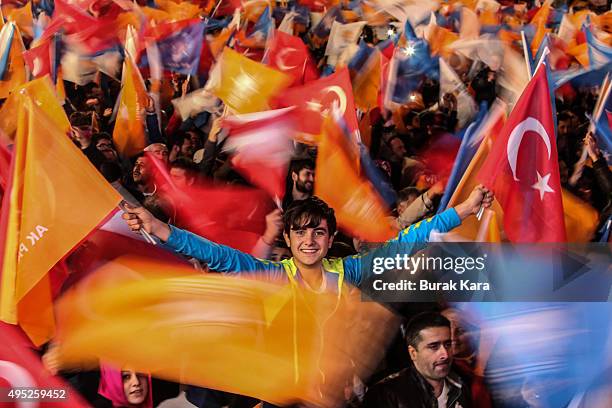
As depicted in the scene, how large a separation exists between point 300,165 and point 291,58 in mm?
1882

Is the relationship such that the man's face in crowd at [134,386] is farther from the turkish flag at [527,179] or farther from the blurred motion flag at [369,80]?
the blurred motion flag at [369,80]

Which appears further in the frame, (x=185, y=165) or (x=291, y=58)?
(x=291, y=58)

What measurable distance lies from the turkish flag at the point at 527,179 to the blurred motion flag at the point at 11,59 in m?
4.07

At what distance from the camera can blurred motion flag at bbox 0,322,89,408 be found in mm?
4477

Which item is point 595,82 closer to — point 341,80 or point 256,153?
point 341,80

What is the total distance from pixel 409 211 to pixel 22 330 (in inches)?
98.9

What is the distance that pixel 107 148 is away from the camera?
5.32m

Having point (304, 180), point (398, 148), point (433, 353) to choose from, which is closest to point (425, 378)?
point (433, 353)

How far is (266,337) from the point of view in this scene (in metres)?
4.49

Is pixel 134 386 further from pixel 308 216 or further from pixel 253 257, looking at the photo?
pixel 308 216

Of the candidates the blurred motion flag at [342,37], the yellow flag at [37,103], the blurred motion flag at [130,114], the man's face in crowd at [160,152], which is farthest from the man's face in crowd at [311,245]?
the blurred motion flag at [342,37]

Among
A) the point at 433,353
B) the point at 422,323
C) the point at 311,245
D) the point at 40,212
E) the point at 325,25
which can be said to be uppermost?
the point at 40,212

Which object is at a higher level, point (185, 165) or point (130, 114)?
point (185, 165)

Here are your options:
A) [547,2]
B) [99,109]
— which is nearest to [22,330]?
[99,109]
